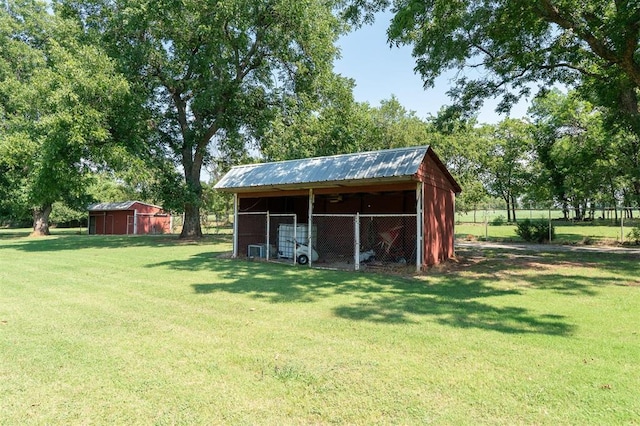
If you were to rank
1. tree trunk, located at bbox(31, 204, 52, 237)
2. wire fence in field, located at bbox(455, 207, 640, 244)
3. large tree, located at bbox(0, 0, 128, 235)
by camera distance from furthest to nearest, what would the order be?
1. tree trunk, located at bbox(31, 204, 52, 237)
2. wire fence in field, located at bbox(455, 207, 640, 244)
3. large tree, located at bbox(0, 0, 128, 235)

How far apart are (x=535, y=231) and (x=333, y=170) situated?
534 inches

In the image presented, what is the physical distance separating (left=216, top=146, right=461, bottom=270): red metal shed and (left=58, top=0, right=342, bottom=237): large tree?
7050mm

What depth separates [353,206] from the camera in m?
15.1

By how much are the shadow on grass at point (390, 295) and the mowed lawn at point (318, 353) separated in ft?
0.17

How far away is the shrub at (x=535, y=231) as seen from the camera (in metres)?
19.3

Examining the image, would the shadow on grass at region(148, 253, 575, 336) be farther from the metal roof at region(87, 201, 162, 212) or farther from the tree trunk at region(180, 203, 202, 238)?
the metal roof at region(87, 201, 162, 212)

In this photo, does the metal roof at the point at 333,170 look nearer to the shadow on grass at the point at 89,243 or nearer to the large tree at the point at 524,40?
Result: the large tree at the point at 524,40

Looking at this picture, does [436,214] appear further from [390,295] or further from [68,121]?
[68,121]

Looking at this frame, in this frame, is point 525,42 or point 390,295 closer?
point 390,295

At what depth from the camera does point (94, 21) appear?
20.6 metres

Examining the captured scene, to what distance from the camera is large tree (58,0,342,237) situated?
728 inches

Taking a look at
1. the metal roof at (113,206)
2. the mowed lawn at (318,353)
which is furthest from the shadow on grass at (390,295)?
the metal roof at (113,206)

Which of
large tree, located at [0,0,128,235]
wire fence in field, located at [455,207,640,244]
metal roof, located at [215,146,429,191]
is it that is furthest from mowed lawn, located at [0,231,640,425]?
wire fence in field, located at [455,207,640,244]

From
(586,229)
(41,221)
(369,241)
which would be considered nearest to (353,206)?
(369,241)
